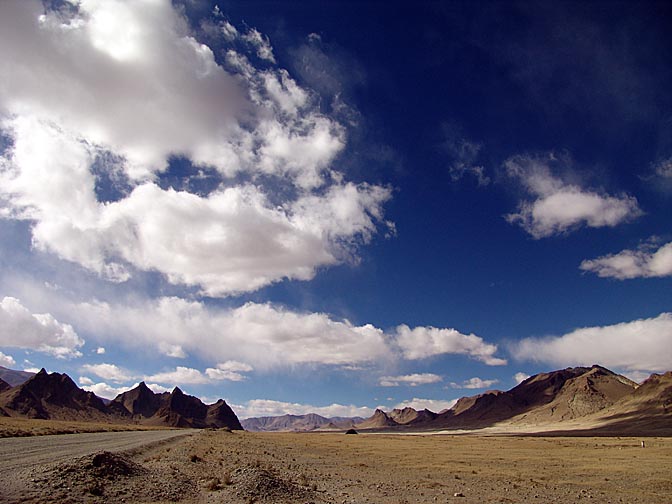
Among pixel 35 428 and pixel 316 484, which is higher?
pixel 316 484

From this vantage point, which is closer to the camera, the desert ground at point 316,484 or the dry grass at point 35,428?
the desert ground at point 316,484

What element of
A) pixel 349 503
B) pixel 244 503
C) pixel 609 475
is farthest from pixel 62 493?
pixel 609 475

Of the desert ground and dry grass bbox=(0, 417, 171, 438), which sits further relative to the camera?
dry grass bbox=(0, 417, 171, 438)

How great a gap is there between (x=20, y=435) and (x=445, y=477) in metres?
51.0

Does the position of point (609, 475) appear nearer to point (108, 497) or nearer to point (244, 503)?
point (244, 503)

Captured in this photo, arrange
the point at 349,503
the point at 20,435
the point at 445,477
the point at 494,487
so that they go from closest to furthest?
1. the point at 349,503
2. the point at 494,487
3. the point at 445,477
4. the point at 20,435

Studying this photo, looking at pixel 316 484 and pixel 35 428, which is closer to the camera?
pixel 316 484

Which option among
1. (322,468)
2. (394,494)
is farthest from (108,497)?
(322,468)

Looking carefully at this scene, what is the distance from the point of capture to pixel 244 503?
17844mm

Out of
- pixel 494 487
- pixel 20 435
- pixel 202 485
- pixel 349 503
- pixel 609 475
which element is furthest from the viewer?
pixel 20 435

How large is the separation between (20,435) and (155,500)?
47.9 m

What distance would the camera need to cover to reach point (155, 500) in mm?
17750

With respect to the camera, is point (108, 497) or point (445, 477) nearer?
point (108, 497)

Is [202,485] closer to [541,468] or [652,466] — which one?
[541,468]
